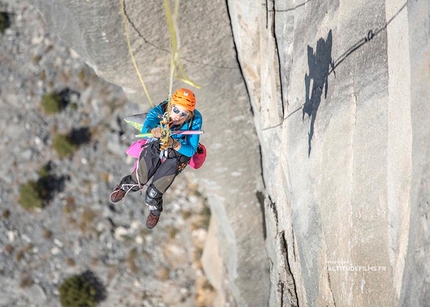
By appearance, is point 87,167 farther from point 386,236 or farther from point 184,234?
point 386,236

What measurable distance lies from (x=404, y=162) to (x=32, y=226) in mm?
10175

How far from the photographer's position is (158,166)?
7.04m

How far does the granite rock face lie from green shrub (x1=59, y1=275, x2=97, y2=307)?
2976mm

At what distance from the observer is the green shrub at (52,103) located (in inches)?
490

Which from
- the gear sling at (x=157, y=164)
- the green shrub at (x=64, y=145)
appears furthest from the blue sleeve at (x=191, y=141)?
the green shrub at (x=64, y=145)

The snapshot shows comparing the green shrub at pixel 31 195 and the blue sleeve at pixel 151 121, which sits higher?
the green shrub at pixel 31 195

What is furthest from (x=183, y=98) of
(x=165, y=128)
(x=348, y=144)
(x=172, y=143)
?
(x=348, y=144)

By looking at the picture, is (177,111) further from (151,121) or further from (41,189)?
(41,189)

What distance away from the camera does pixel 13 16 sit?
12.6 metres

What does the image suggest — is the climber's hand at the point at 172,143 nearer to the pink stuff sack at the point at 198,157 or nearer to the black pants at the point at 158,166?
the black pants at the point at 158,166

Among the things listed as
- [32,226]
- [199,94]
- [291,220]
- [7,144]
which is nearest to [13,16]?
[7,144]

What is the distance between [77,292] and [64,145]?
3.13m

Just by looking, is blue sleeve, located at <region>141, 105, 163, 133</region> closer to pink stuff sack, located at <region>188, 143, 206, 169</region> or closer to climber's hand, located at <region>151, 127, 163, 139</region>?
climber's hand, located at <region>151, 127, 163, 139</region>

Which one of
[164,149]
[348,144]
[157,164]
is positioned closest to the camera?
[348,144]
